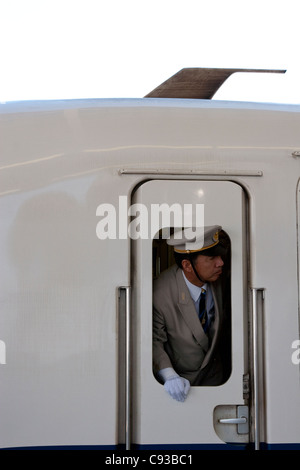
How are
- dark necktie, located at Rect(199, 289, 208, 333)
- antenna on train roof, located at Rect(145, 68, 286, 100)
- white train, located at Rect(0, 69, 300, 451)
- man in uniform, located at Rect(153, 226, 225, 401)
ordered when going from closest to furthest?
white train, located at Rect(0, 69, 300, 451), man in uniform, located at Rect(153, 226, 225, 401), dark necktie, located at Rect(199, 289, 208, 333), antenna on train roof, located at Rect(145, 68, 286, 100)

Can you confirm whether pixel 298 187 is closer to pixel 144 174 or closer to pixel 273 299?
pixel 273 299

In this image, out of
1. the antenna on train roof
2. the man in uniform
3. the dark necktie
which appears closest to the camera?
the man in uniform

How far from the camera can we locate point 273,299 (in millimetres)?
4098

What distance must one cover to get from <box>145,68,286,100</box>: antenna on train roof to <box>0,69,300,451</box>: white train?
33.1 inches

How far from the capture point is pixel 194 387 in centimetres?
402

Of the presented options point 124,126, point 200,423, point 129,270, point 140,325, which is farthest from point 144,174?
point 200,423

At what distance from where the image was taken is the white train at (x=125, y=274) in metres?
3.94

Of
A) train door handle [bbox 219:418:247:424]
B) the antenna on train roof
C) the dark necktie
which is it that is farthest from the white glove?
the antenna on train roof

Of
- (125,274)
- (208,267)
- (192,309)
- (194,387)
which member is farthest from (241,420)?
(125,274)

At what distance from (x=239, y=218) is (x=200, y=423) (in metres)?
1.35

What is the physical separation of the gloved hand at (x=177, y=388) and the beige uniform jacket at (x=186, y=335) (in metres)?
0.24

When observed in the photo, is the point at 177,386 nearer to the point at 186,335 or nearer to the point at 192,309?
the point at 186,335

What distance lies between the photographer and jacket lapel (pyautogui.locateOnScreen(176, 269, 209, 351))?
14.0ft

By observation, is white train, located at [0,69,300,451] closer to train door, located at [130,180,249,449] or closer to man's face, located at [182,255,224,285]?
train door, located at [130,180,249,449]
